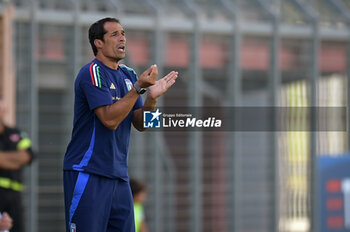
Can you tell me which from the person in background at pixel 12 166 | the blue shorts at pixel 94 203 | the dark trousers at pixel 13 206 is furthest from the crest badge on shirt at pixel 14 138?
the blue shorts at pixel 94 203

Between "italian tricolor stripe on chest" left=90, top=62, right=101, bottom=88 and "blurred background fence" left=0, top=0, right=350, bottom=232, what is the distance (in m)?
3.55

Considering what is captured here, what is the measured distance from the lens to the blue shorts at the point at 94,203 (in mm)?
2994

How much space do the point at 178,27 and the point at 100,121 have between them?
4.00 meters

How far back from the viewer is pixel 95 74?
296 centimetres

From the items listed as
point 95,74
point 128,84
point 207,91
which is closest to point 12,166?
point 207,91

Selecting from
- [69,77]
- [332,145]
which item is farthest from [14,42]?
[332,145]

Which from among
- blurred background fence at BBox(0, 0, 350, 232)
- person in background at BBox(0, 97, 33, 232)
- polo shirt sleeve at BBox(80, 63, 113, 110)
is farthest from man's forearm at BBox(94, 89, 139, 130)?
blurred background fence at BBox(0, 0, 350, 232)

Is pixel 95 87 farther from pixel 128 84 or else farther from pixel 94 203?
pixel 94 203

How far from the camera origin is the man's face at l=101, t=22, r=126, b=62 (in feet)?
9.74

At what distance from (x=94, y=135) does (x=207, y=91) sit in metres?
4.26

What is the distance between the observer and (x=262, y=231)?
7.30 m

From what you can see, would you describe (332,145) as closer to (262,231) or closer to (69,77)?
(262,231)

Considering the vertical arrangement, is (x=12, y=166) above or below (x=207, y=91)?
below

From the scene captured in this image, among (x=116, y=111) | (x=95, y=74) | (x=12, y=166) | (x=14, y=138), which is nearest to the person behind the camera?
(x=116, y=111)
